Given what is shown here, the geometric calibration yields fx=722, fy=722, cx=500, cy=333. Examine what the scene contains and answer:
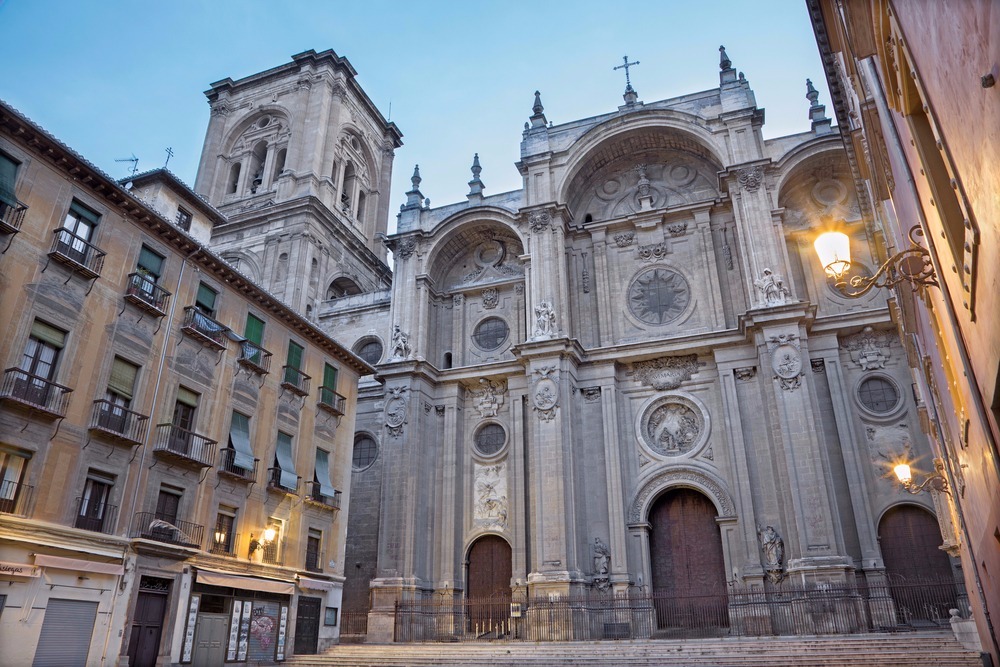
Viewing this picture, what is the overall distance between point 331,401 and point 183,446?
699cm

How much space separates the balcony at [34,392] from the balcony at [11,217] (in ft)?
9.53

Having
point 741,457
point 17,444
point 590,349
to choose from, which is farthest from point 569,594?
point 17,444

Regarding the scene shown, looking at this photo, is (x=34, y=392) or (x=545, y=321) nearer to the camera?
(x=34, y=392)

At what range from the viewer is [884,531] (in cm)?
2330

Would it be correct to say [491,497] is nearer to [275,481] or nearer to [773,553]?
[275,481]

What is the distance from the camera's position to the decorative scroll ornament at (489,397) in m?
30.0

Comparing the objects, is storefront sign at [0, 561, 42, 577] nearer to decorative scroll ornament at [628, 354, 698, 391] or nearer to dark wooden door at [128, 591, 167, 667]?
dark wooden door at [128, 591, 167, 667]

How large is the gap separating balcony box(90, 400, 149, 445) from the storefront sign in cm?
304

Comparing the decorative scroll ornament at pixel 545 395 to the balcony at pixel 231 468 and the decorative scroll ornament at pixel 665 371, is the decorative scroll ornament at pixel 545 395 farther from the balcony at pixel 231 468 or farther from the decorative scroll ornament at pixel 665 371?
the balcony at pixel 231 468

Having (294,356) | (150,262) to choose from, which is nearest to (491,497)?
(294,356)

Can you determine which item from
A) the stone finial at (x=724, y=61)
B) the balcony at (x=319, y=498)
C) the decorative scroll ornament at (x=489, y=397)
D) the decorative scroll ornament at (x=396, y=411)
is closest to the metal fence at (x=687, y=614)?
the balcony at (x=319, y=498)

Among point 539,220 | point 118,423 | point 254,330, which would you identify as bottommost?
point 118,423

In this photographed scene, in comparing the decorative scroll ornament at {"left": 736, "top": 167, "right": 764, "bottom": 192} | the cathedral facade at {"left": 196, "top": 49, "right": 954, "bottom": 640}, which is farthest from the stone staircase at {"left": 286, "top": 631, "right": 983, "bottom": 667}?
the decorative scroll ornament at {"left": 736, "top": 167, "right": 764, "bottom": 192}

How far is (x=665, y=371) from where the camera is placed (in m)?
28.1
